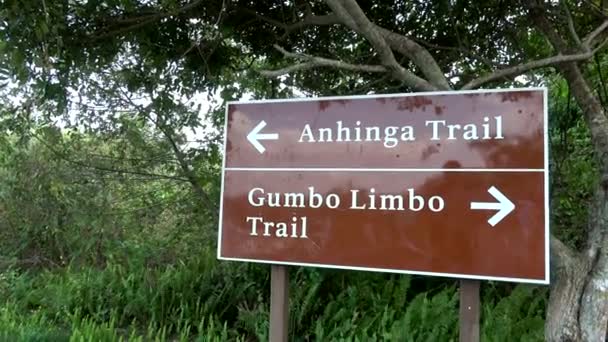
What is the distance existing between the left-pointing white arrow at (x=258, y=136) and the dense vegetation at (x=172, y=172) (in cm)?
143

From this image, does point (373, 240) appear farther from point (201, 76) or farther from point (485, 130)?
point (201, 76)

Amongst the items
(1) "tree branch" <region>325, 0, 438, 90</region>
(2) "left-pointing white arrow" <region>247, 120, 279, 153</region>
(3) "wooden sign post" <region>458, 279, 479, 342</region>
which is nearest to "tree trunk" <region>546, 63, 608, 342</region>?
(3) "wooden sign post" <region>458, 279, 479, 342</region>

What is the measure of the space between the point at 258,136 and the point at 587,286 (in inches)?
74.2

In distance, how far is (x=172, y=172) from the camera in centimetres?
593

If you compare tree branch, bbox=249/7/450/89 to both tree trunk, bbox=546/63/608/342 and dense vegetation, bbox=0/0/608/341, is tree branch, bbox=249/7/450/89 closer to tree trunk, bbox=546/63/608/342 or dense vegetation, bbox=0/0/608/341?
dense vegetation, bbox=0/0/608/341

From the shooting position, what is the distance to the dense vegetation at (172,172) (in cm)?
412

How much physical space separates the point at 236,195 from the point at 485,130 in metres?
1.32

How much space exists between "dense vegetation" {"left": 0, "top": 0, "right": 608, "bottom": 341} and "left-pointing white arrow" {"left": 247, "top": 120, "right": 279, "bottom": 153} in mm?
1428

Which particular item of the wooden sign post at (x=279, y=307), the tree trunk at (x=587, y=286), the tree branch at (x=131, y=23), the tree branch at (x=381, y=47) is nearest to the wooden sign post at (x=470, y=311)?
the tree trunk at (x=587, y=286)

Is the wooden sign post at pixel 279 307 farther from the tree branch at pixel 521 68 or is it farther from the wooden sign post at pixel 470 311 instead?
the tree branch at pixel 521 68

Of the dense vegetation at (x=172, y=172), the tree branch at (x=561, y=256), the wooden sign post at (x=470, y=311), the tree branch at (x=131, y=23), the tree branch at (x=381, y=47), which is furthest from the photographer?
the tree branch at (x=131, y=23)

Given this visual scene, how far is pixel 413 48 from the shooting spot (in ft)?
11.8

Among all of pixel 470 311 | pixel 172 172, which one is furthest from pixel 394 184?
pixel 172 172

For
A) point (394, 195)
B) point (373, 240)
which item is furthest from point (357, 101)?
point (373, 240)
